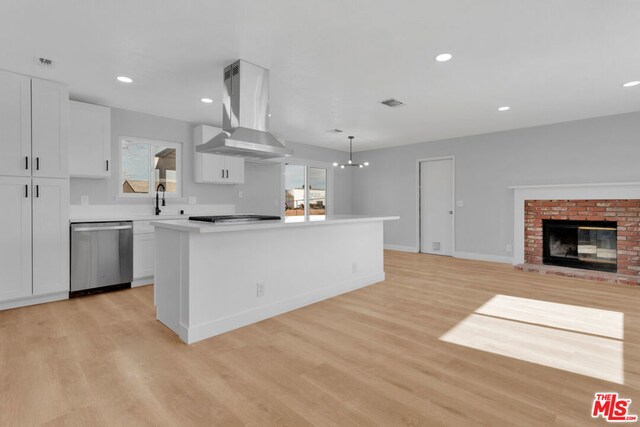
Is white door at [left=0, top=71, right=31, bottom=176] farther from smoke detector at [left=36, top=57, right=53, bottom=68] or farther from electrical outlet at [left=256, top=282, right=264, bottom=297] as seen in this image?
electrical outlet at [left=256, top=282, right=264, bottom=297]

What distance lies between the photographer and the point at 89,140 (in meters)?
4.03

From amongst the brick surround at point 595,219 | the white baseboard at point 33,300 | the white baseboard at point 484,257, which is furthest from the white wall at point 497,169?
the white baseboard at point 33,300

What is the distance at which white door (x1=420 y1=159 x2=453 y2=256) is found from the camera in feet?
22.0

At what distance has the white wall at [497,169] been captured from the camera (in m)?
4.79

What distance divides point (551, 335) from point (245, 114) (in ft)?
11.1

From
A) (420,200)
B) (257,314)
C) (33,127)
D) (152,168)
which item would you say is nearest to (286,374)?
(257,314)

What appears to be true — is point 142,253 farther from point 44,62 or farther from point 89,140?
point 44,62

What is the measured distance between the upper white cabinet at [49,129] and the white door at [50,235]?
140 mm

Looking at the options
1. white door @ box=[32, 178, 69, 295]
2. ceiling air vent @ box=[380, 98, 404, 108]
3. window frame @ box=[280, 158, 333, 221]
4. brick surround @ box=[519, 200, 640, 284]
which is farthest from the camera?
window frame @ box=[280, 158, 333, 221]

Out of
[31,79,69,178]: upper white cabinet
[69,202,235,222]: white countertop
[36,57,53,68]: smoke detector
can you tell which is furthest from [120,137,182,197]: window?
[36,57,53,68]: smoke detector

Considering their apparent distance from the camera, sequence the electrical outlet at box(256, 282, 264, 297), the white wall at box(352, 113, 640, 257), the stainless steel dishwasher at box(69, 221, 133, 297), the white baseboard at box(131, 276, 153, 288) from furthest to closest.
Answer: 1. the white wall at box(352, 113, 640, 257)
2. the white baseboard at box(131, 276, 153, 288)
3. the stainless steel dishwasher at box(69, 221, 133, 297)
4. the electrical outlet at box(256, 282, 264, 297)

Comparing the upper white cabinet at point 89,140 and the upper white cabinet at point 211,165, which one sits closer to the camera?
the upper white cabinet at point 89,140

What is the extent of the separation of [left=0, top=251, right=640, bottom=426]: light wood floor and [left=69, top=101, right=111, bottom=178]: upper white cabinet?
1.75m

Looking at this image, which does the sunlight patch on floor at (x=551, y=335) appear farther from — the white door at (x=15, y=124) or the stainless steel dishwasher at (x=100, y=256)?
the white door at (x=15, y=124)
